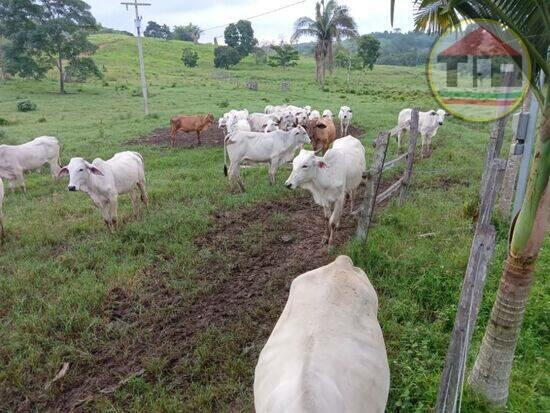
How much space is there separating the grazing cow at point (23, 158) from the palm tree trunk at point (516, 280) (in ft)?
34.8

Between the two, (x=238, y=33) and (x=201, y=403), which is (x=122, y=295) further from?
(x=238, y=33)

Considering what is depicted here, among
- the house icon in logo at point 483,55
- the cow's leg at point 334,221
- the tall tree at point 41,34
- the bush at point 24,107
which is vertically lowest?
the cow's leg at point 334,221

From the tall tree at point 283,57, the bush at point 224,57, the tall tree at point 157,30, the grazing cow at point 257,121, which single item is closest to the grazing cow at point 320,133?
the grazing cow at point 257,121

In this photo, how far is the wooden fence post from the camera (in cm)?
262

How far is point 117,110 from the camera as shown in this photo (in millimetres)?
24703

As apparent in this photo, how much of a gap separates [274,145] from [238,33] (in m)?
72.4

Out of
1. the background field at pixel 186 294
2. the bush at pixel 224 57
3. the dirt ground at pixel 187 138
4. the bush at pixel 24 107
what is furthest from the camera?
the bush at pixel 224 57

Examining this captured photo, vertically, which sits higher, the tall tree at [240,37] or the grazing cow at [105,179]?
the tall tree at [240,37]

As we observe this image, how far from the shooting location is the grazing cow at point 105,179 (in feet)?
23.7

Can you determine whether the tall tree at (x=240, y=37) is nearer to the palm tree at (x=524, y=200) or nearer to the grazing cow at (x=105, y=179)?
the grazing cow at (x=105, y=179)

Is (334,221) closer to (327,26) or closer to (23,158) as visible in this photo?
(23,158)

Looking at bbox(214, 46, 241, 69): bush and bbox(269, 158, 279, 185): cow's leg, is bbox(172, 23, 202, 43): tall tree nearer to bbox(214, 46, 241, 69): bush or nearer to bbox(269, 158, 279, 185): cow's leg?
bbox(214, 46, 241, 69): bush

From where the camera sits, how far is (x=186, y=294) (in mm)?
5484

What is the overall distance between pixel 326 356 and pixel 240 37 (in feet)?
264
